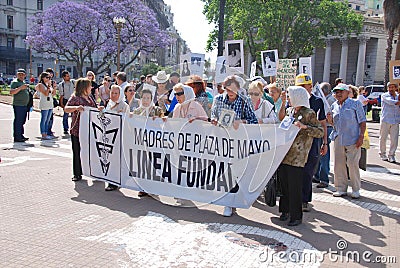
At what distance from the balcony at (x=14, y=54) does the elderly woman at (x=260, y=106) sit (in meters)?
70.2

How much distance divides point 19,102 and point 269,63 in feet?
22.4

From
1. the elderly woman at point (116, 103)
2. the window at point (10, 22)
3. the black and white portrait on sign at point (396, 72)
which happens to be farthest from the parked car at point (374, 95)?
the window at point (10, 22)

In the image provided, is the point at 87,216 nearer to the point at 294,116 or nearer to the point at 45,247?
the point at 45,247

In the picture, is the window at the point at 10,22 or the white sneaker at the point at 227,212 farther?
the window at the point at 10,22

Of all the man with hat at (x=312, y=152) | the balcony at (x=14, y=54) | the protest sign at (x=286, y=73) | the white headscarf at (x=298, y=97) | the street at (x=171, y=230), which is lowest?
the street at (x=171, y=230)

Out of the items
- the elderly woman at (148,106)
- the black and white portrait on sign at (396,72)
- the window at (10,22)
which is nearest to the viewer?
the elderly woman at (148,106)

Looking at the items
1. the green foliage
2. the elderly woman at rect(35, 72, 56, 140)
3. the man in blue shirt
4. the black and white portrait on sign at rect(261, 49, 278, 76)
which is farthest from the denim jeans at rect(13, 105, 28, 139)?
the green foliage

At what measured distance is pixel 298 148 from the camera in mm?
5230

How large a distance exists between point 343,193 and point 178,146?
10.2 feet

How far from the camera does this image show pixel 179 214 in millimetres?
5656

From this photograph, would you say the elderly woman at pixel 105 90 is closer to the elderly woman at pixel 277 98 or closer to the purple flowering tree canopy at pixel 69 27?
the elderly woman at pixel 277 98

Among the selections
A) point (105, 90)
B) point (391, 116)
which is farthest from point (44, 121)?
point (391, 116)

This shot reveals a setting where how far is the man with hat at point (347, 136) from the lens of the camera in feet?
21.6

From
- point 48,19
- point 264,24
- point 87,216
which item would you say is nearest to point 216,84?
point 87,216
